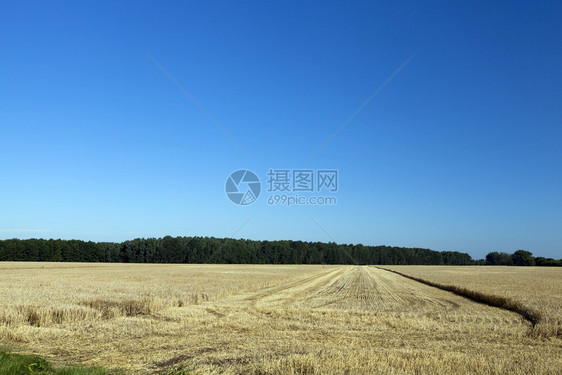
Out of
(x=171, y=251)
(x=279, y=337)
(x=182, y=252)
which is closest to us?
(x=279, y=337)

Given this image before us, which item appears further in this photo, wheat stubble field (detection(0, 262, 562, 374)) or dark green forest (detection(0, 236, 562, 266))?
dark green forest (detection(0, 236, 562, 266))

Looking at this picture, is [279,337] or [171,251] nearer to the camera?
[279,337]

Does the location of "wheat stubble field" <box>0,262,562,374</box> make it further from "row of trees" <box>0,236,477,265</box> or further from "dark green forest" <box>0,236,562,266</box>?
"dark green forest" <box>0,236,562,266</box>

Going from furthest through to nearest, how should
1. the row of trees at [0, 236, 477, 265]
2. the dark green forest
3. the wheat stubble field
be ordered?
the dark green forest → the row of trees at [0, 236, 477, 265] → the wheat stubble field

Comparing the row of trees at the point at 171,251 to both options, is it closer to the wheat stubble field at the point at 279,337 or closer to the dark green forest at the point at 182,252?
the dark green forest at the point at 182,252

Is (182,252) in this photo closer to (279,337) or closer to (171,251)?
(171,251)

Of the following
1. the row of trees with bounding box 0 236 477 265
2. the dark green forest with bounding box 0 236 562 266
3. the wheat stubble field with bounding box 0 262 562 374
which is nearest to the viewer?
the wheat stubble field with bounding box 0 262 562 374

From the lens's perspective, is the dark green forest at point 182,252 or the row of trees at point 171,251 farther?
the dark green forest at point 182,252

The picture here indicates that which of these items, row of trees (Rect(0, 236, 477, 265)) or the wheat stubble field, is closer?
the wheat stubble field

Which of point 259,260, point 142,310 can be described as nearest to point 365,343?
point 142,310

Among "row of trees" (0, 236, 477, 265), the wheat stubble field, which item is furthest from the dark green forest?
the wheat stubble field

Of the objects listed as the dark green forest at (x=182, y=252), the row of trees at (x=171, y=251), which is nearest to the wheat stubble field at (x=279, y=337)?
the row of trees at (x=171, y=251)

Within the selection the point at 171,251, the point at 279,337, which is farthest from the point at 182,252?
the point at 279,337

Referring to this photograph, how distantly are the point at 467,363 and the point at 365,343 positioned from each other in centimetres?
335
